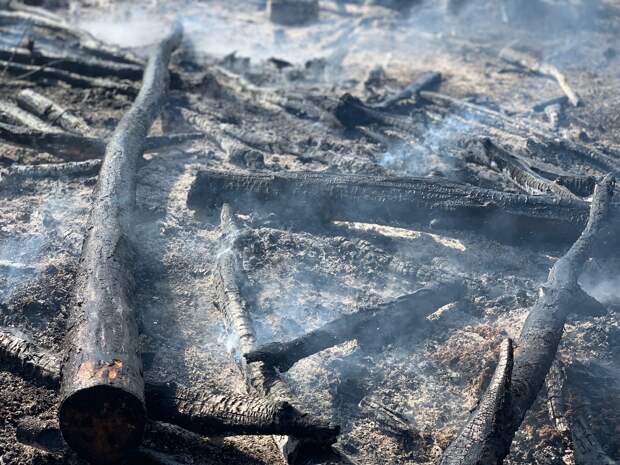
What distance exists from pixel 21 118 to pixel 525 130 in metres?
7.06

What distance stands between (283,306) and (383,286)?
993 millimetres

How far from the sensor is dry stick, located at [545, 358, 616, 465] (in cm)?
391

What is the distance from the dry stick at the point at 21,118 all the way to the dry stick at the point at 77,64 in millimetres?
1721

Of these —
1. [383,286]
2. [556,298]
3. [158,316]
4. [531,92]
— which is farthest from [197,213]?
[531,92]

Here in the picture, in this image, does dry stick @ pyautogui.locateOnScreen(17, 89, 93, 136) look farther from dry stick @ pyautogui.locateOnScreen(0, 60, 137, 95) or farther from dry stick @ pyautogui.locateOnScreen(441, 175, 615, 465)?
dry stick @ pyautogui.locateOnScreen(441, 175, 615, 465)

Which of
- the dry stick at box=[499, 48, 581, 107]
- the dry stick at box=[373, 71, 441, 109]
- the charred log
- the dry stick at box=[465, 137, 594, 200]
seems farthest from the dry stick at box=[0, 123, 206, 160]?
the dry stick at box=[499, 48, 581, 107]

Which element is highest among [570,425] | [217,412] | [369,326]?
[217,412]

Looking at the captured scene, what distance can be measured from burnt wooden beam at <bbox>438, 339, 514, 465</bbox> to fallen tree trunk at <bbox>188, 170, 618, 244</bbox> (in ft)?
8.47

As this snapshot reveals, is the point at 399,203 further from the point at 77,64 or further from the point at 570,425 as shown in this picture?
the point at 77,64

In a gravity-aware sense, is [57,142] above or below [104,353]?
below

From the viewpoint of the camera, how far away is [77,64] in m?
10.1

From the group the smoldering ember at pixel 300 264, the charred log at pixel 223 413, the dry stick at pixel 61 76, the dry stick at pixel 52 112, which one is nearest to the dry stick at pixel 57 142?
the smoldering ember at pixel 300 264

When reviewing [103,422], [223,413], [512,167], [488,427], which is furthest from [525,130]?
[103,422]

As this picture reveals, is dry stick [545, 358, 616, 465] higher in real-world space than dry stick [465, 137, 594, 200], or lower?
lower
